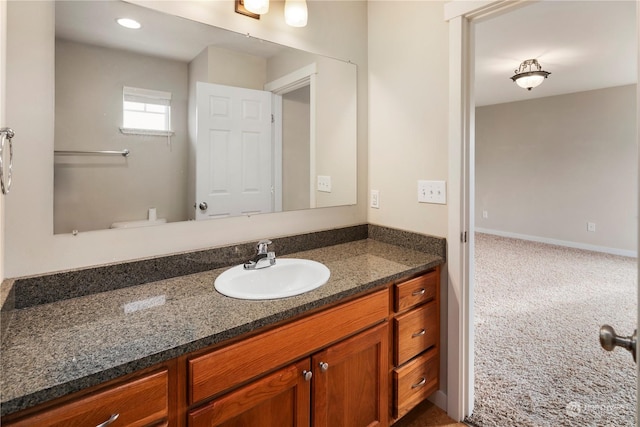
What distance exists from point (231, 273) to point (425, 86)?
128 centimetres

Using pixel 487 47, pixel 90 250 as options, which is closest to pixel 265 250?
pixel 90 250

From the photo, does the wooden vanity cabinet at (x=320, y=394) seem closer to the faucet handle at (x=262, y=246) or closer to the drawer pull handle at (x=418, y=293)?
the drawer pull handle at (x=418, y=293)

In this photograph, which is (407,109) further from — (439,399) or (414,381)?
(439,399)

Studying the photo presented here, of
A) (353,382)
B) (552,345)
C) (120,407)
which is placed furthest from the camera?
(552,345)

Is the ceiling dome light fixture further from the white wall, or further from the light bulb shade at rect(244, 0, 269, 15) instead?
the light bulb shade at rect(244, 0, 269, 15)

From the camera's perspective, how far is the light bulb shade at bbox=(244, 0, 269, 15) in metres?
1.44

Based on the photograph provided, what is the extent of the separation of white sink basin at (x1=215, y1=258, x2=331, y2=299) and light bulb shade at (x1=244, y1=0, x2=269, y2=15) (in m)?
1.11

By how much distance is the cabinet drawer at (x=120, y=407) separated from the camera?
2.25ft

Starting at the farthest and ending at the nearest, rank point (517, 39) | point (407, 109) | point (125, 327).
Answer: point (517, 39)
point (407, 109)
point (125, 327)

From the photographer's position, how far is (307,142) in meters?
1.82

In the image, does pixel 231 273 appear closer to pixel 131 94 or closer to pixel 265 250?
pixel 265 250

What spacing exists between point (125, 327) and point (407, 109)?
1555 mm

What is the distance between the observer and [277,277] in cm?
146

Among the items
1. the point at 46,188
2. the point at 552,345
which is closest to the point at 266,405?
the point at 46,188
